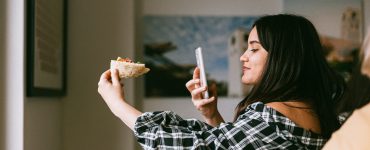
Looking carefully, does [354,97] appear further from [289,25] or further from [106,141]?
[106,141]

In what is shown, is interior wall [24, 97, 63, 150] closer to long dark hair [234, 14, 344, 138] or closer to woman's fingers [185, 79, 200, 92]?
woman's fingers [185, 79, 200, 92]

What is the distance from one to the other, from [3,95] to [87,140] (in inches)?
30.6

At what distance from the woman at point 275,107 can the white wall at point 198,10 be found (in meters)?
1.44

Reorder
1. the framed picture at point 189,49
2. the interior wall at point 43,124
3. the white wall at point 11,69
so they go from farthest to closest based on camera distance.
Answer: the framed picture at point 189,49 < the interior wall at point 43,124 < the white wall at point 11,69

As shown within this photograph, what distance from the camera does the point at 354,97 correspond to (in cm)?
67

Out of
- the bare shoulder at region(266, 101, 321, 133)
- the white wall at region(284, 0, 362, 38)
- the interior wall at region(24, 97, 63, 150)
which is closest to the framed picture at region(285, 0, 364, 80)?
the white wall at region(284, 0, 362, 38)

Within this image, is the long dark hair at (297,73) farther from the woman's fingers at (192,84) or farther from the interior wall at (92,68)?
the interior wall at (92,68)

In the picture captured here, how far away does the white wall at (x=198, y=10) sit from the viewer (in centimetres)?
279

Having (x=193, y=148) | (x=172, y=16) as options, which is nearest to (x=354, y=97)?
(x=193, y=148)

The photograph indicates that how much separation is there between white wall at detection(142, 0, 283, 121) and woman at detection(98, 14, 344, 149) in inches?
56.6

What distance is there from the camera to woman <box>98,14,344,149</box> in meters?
1.19

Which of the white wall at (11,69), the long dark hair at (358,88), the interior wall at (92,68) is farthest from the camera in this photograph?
the interior wall at (92,68)

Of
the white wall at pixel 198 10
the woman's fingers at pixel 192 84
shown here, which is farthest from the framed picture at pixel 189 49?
the woman's fingers at pixel 192 84

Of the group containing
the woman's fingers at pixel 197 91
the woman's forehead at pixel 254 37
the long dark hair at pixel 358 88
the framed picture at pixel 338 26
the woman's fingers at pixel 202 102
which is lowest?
the woman's fingers at pixel 202 102
